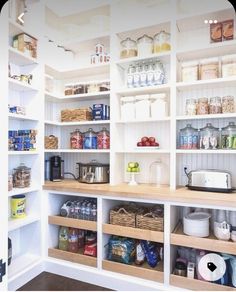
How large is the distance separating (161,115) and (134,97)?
0.30m

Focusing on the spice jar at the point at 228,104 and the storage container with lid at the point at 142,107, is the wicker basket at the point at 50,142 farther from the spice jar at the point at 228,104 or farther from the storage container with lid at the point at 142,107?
the spice jar at the point at 228,104

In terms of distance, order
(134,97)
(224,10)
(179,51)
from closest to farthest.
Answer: (224,10), (179,51), (134,97)

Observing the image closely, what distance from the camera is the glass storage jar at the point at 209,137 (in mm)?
1895

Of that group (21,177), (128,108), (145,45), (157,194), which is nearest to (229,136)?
(157,194)

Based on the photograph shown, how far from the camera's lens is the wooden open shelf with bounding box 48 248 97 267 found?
1.99 m

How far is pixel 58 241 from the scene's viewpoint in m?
2.27

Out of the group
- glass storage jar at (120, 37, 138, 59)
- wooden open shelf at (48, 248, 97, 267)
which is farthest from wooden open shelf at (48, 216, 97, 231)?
glass storage jar at (120, 37, 138, 59)

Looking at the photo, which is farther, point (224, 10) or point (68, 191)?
point (68, 191)

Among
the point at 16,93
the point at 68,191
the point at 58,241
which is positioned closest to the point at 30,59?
the point at 16,93

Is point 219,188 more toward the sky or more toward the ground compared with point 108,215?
more toward the sky

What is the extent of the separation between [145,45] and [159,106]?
55cm

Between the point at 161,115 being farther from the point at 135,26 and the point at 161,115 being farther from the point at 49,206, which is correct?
the point at 49,206

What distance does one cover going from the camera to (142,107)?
2080 millimetres

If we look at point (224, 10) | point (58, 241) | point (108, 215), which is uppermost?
point (224, 10)
